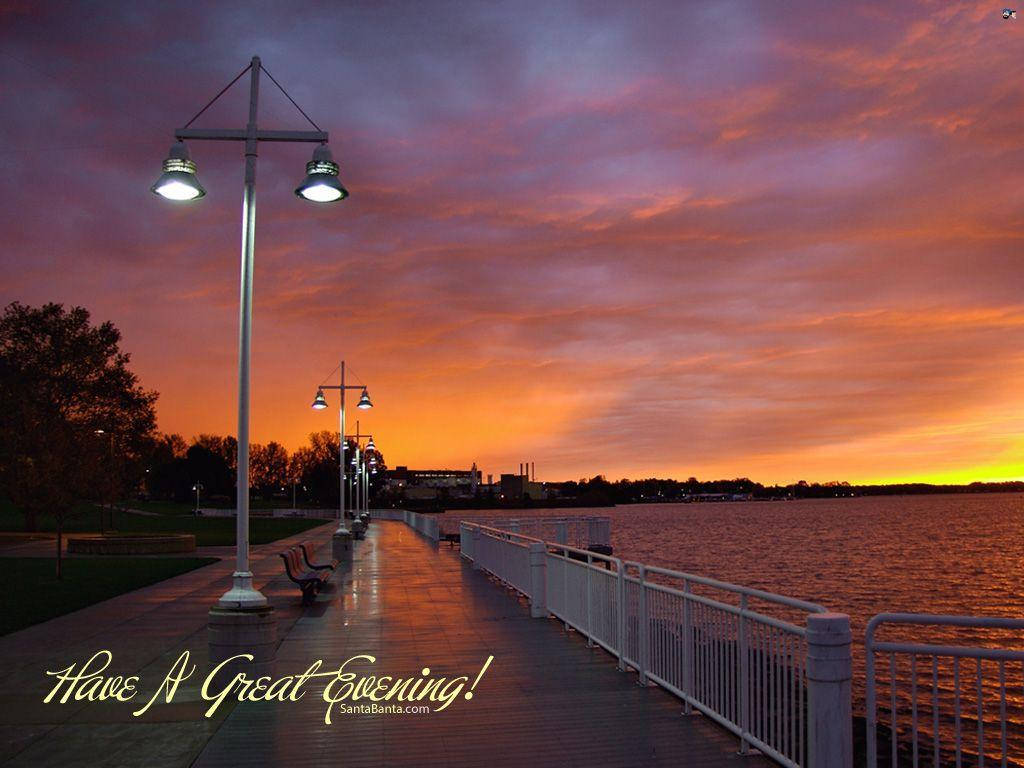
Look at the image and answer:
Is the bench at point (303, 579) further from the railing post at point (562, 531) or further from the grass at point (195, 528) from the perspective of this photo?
the grass at point (195, 528)

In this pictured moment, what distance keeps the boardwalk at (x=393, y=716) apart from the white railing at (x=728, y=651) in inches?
9.0

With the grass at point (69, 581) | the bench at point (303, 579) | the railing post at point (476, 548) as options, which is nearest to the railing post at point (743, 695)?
the bench at point (303, 579)

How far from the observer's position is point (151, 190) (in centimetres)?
984

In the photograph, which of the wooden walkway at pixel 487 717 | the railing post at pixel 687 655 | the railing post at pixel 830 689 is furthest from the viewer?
the railing post at pixel 687 655

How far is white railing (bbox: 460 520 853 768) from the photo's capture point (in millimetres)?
5590

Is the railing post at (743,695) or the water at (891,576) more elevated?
the railing post at (743,695)

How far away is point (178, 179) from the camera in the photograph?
9602 mm

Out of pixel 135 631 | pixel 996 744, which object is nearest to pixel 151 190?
pixel 135 631

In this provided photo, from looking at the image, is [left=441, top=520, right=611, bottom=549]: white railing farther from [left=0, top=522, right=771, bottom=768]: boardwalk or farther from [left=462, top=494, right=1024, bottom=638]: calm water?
[left=0, top=522, right=771, bottom=768]: boardwalk

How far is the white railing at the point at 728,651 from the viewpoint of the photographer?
5.59 metres

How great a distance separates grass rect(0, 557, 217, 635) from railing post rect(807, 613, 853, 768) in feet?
38.4

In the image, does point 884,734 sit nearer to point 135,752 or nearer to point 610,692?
point 610,692

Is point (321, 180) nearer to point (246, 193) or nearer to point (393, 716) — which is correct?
point (246, 193)

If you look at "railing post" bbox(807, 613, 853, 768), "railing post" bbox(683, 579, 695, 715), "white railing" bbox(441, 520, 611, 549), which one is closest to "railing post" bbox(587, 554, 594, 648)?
"railing post" bbox(683, 579, 695, 715)
